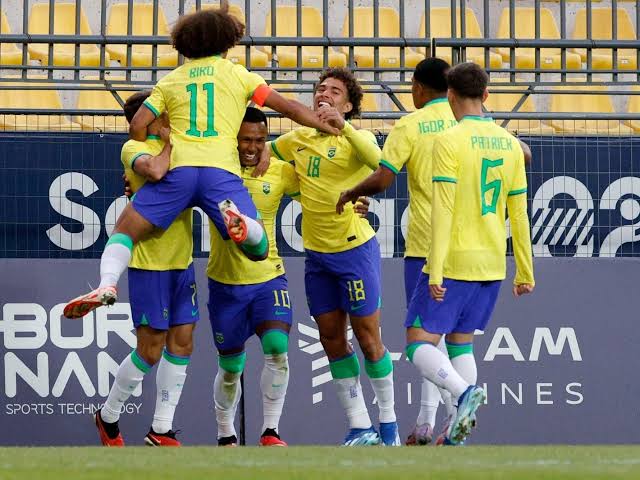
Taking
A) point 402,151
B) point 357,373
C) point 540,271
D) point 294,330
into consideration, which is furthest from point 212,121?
point 540,271

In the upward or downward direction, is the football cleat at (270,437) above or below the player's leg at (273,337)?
below

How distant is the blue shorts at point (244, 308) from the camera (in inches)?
331

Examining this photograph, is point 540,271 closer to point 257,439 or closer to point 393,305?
point 393,305

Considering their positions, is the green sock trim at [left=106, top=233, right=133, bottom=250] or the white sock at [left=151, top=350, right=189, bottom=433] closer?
the green sock trim at [left=106, top=233, right=133, bottom=250]

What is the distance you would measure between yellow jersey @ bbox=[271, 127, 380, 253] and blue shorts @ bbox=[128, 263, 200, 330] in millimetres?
858

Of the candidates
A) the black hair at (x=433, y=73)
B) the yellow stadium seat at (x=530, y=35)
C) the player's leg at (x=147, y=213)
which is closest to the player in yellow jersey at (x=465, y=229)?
the black hair at (x=433, y=73)

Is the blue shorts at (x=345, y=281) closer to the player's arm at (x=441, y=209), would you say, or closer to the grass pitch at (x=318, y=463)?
the player's arm at (x=441, y=209)

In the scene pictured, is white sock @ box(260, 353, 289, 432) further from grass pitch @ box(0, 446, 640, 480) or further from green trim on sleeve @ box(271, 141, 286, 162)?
grass pitch @ box(0, 446, 640, 480)

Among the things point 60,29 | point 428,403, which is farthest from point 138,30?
point 428,403

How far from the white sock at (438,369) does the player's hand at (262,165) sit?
1925 millimetres

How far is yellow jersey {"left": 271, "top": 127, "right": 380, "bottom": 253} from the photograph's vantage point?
334 inches

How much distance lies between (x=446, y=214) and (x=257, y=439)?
137 inches

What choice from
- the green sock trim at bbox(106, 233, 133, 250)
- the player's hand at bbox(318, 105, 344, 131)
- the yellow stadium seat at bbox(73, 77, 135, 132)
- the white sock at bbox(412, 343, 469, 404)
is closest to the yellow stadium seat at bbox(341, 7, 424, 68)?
the yellow stadium seat at bbox(73, 77, 135, 132)

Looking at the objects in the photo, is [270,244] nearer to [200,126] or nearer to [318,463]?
[200,126]
